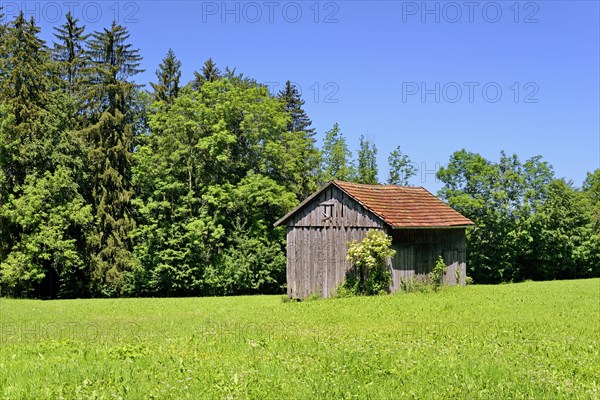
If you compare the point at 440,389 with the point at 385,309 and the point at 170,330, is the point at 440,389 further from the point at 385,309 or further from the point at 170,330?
the point at 385,309

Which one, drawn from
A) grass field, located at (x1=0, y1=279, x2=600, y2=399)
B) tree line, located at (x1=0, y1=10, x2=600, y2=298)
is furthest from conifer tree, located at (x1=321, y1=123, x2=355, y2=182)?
grass field, located at (x1=0, y1=279, x2=600, y2=399)

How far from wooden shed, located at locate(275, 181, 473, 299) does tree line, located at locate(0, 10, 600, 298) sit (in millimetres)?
9313

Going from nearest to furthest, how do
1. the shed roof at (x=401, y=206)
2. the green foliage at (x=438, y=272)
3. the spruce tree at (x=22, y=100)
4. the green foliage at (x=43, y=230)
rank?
the shed roof at (x=401, y=206) → the green foliage at (x=438, y=272) → the green foliage at (x=43, y=230) → the spruce tree at (x=22, y=100)

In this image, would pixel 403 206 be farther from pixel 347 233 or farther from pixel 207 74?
pixel 207 74

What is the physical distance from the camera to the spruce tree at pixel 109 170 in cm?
3966

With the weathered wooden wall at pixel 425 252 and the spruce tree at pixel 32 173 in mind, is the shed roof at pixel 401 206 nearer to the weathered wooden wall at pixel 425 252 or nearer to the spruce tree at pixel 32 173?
the weathered wooden wall at pixel 425 252

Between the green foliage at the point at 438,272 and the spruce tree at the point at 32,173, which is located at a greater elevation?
the spruce tree at the point at 32,173

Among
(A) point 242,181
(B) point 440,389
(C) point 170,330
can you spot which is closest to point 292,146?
(A) point 242,181

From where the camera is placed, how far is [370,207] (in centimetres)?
2931

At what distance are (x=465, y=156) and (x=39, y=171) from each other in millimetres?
33302

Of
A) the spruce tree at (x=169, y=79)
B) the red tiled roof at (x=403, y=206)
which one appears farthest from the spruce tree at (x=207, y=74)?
the red tiled roof at (x=403, y=206)

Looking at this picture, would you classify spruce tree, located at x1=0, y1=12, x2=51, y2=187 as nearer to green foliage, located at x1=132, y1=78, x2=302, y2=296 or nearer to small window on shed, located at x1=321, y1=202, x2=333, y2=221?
green foliage, located at x1=132, y1=78, x2=302, y2=296

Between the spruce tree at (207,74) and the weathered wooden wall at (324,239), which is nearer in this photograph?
the weathered wooden wall at (324,239)

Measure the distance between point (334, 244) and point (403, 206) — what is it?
15.7ft
